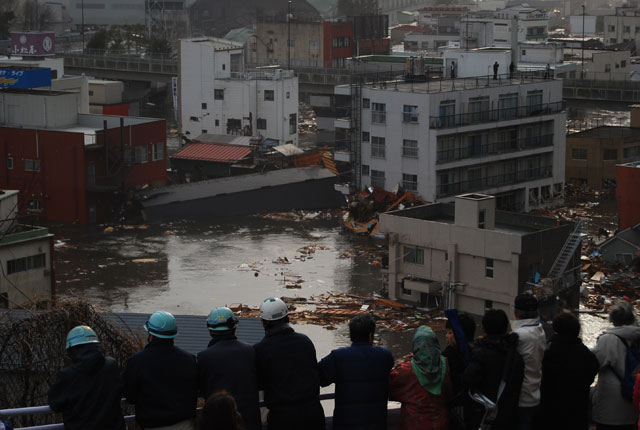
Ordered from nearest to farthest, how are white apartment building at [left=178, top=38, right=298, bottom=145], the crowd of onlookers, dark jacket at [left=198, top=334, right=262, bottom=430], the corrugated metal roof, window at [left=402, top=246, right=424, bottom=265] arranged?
the crowd of onlookers < dark jacket at [left=198, top=334, right=262, bottom=430] < the corrugated metal roof < window at [left=402, top=246, right=424, bottom=265] < white apartment building at [left=178, top=38, right=298, bottom=145]

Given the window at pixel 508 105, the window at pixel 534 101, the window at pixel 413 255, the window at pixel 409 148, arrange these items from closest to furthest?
the window at pixel 413 255 < the window at pixel 409 148 < the window at pixel 508 105 < the window at pixel 534 101

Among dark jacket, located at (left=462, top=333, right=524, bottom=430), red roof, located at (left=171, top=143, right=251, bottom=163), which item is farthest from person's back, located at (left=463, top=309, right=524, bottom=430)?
red roof, located at (left=171, top=143, right=251, bottom=163)

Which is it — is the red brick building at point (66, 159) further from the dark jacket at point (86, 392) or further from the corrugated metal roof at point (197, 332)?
the dark jacket at point (86, 392)

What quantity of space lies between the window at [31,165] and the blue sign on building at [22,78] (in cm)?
442

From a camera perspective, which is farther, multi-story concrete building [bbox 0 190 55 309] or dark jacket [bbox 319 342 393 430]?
multi-story concrete building [bbox 0 190 55 309]

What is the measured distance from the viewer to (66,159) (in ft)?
124

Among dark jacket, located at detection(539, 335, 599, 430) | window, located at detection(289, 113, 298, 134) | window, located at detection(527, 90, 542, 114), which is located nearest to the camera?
dark jacket, located at detection(539, 335, 599, 430)

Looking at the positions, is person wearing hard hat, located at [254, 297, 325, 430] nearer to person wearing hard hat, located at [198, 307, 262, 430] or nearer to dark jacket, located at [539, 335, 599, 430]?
person wearing hard hat, located at [198, 307, 262, 430]

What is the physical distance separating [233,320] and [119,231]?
1145 inches

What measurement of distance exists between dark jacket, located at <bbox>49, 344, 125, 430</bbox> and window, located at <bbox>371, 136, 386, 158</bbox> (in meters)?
31.0

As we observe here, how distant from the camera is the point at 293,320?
84.6 ft

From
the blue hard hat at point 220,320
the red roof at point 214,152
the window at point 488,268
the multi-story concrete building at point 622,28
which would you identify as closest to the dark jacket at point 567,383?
the blue hard hat at point 220,320

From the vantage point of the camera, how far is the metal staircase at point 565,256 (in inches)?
1003

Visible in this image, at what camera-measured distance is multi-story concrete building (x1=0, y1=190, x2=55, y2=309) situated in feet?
77.0
